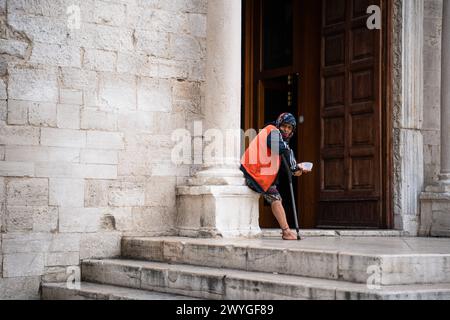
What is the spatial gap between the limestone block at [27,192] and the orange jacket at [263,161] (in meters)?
1.99

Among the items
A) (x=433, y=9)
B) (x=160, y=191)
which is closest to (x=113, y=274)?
(x=160, y=191)

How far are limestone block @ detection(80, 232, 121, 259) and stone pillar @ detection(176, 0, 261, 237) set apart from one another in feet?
2.24

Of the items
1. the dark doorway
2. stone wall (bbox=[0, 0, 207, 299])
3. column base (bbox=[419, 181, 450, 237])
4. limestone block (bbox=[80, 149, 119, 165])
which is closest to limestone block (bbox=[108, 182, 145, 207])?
stone wall (bbox=[0, 0, 207, 299])

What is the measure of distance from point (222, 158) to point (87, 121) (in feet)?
4.61

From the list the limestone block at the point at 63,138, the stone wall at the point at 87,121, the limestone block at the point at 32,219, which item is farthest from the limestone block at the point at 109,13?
the limestone block at the point at 32,219

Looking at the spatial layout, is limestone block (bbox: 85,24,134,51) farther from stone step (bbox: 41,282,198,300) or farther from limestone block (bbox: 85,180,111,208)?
stone step (bbox: 41,282,198,300)

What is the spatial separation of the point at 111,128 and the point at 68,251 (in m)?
1.30

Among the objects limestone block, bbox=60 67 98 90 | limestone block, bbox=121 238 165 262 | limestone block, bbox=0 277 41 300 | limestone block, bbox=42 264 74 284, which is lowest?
limestone block, bbox=0 277 41 300

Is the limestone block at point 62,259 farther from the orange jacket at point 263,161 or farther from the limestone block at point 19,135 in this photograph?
the orange jacket at point 263,161

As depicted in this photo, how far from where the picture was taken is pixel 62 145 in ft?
27.5

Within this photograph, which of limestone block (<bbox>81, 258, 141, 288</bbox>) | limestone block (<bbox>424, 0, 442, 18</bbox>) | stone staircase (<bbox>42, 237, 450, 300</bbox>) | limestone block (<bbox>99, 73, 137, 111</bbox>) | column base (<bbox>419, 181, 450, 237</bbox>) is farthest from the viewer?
limestone block (<bbox>424, 0, 442, 18</bbox>)

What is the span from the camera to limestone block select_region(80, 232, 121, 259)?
851 cm

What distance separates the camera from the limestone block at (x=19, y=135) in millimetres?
8055

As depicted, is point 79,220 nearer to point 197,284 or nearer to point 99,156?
point 99,156
